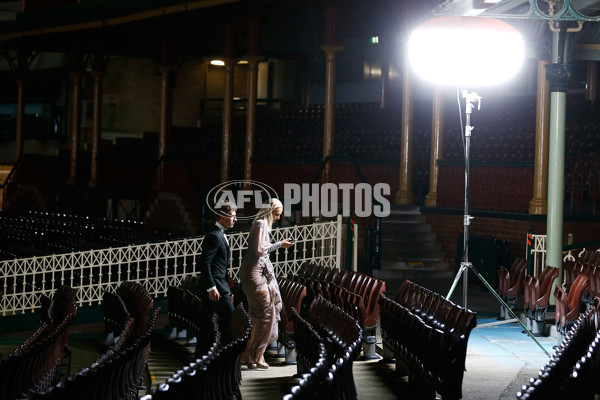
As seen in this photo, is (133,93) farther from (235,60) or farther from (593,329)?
(593,329)

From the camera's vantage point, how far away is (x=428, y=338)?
6.99 metres

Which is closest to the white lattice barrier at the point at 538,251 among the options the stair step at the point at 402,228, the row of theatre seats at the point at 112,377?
the stair step at the point at 402,228

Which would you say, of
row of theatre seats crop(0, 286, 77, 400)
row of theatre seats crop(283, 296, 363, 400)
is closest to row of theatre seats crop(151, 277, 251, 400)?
row of theatre seats crop(283, 296, 363, 400)

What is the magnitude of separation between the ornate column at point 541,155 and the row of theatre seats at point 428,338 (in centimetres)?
687

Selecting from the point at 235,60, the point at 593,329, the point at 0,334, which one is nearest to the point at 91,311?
the point at 0,334

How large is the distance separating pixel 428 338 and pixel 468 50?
12.1ft

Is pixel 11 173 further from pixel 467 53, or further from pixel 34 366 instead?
pixel 34 366

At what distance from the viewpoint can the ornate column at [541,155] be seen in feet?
50.4

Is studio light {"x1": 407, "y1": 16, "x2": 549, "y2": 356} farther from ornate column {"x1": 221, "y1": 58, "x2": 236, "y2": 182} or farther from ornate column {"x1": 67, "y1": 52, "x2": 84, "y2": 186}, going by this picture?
ornate column {"x1": 67, "y1": 52, "x2": 84, "y2": 186}

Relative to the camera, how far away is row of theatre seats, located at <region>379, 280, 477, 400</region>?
6594 mm

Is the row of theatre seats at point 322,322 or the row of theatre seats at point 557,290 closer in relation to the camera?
the row of theatre seats at point 322,322

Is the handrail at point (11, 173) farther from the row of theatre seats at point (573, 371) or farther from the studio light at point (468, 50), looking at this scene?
the row of theatre seats at point (573, 371)

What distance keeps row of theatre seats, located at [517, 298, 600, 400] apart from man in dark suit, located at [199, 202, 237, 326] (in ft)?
10.9

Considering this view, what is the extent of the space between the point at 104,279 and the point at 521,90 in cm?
1281
